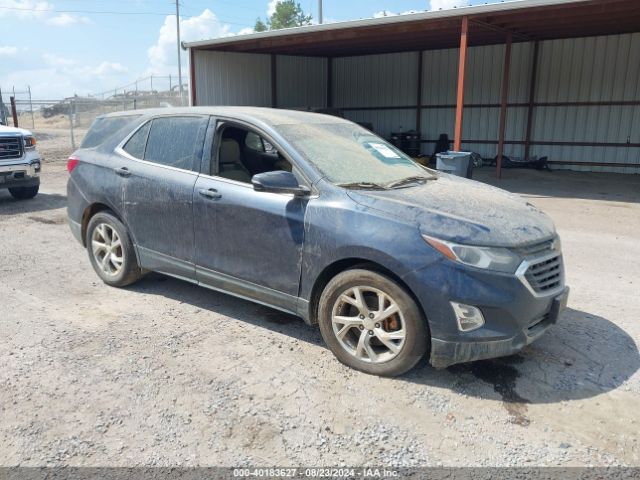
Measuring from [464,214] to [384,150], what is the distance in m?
1.43

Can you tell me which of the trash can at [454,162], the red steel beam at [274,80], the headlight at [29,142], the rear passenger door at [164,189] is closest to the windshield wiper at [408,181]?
the rear passenger door at [164,189]

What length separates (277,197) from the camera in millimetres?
3996

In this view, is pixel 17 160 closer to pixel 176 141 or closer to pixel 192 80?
pixel 176 141

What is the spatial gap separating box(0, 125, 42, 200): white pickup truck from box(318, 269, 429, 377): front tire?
8323mm

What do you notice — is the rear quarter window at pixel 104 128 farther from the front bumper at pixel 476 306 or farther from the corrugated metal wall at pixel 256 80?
the corrugated metal wall at pixel 256 80

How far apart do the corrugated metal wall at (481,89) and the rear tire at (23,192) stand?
6903mm

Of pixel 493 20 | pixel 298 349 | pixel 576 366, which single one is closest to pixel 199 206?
pixel 298 349

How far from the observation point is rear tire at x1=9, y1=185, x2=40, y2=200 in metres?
10.7

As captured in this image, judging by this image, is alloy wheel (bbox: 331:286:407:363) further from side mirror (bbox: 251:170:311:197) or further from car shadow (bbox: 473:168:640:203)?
car shadow (bbox: 473:168:640:203)

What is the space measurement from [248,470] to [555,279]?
231cm

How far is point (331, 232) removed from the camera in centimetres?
367

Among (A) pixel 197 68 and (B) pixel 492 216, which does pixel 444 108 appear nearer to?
(A) pixel 197 68

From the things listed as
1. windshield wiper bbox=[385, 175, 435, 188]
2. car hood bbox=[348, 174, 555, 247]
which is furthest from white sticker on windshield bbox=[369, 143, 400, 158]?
car hood bbox=[348, 174, 555, 247]

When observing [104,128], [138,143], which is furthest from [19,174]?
[138,143]
